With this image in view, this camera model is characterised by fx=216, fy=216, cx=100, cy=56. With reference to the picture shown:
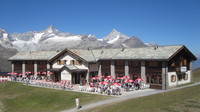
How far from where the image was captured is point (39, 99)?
3284cm

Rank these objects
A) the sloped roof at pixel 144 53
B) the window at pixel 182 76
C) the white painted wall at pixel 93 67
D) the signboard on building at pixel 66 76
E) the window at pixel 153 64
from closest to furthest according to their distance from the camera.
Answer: the sloped roof at pixel 144 53 → the window at pixel 153 64 → the window at pixel 182 76 → the signboard on building at pixel 66 76 → the white painted wall at pixel 93 67

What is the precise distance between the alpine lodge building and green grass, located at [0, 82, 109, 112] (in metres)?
8.46

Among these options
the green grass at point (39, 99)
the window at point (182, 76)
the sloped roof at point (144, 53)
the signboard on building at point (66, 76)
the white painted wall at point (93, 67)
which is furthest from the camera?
the white painted wall at point (93, 67)

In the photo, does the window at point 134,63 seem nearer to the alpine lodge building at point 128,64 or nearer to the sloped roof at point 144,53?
the alpine lodge building at point 128,64

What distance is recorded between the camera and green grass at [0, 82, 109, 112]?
94.2 ft

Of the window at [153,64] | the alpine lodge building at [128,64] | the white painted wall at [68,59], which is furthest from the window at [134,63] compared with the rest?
A: the white painted wall at [68,59]

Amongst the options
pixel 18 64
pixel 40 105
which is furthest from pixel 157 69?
pixel 18 64

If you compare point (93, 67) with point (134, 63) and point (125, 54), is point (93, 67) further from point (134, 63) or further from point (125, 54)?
point (134, 63)

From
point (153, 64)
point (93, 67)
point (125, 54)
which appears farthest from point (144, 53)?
point (93, 67)

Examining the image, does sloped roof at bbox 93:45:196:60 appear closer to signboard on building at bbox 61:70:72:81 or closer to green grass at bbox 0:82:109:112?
signboard on building at bbox 61:70:72:81

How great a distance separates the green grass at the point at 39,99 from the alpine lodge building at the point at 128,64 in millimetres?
8459

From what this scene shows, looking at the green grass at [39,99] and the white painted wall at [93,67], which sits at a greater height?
the white painted wall at [93,67]

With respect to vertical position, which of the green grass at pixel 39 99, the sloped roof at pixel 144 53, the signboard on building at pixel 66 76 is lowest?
the green grass at pixel 39 99

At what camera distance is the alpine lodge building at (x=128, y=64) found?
116ft
